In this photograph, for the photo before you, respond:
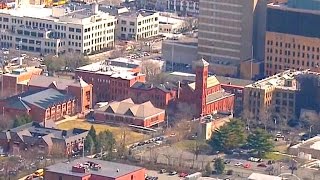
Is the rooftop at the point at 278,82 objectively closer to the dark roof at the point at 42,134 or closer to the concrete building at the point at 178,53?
the concrete building at the point at 178,53

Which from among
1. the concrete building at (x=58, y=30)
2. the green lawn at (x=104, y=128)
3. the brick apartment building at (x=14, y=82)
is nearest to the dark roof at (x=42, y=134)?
the green lawn at (x=104, y=128)

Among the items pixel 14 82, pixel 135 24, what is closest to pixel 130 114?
pixel 14 82

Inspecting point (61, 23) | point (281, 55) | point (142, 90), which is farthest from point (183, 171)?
point (61, 23)

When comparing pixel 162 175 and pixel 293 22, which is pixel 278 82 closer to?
pixel 293 22

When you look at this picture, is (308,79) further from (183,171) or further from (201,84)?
(183,171)

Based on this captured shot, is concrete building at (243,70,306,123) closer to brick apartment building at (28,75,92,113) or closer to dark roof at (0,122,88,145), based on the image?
brick apartment building at (28,75,92,113)

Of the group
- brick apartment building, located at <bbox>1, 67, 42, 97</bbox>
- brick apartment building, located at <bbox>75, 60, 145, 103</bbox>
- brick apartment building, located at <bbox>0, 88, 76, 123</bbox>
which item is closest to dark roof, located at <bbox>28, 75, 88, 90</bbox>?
brick apartment building, located at <bbox>1, 67, 42, 97</bbox>
